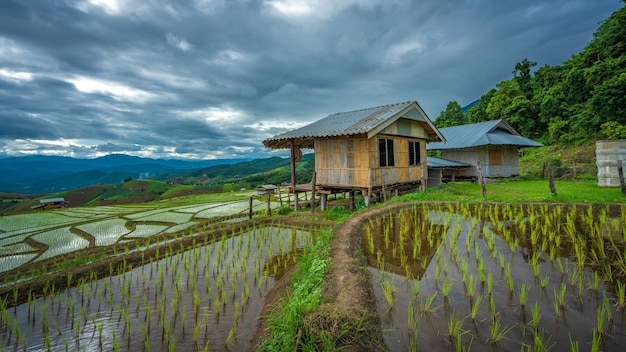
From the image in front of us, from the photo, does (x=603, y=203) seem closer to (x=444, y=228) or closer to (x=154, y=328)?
(x=444, y=228)

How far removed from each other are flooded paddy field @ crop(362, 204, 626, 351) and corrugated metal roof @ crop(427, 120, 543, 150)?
12.6m

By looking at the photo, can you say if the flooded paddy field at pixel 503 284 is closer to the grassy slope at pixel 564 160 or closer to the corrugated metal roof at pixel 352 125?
the corrugated metal roof at pixel 352 125

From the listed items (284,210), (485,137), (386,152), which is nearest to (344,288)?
(386,152)

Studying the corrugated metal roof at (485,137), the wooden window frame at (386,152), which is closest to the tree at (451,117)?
the corrugated metal roof at (485,137)

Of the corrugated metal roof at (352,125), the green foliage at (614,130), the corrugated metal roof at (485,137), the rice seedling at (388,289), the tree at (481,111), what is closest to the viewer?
the rice seedling at (388,289)

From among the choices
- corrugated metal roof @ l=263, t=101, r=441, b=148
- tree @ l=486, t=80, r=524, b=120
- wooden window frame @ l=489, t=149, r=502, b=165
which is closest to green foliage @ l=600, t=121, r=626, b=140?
wooden window frame @ l=489, t=149, r=502, b=165

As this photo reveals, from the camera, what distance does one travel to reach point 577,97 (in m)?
24.0

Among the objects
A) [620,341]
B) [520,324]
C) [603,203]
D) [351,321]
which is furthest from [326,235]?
[603,203]

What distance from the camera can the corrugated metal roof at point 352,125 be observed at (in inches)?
416

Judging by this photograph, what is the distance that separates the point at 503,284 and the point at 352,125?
28.3ft

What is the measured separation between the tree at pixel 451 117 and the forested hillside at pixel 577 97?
6.28ft

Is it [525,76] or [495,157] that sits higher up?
[525,76]

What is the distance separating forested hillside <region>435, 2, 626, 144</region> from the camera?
61.4 ft

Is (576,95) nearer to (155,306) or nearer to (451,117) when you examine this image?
(451,117)
